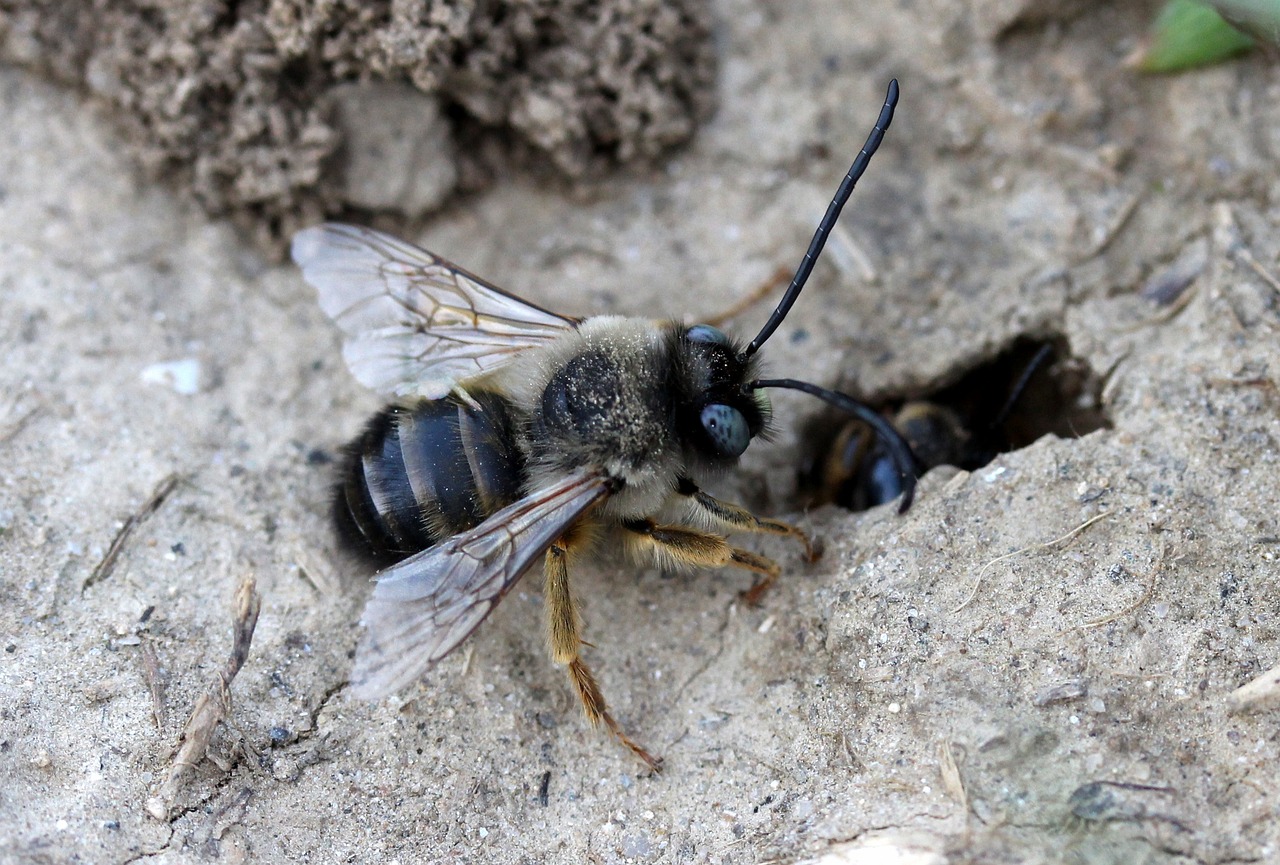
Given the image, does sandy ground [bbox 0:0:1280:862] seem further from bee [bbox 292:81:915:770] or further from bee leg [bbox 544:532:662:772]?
bee [bbox 292:81:915:770]

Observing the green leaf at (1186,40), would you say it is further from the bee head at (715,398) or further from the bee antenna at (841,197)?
the bee head at (715,398)

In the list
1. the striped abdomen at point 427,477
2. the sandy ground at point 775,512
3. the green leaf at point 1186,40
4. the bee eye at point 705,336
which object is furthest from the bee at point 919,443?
the striped abdomen at point 427,477

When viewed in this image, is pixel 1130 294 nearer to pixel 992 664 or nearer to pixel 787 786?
pixel 992 664

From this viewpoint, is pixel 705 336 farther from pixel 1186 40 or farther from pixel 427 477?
pixel 1186 40

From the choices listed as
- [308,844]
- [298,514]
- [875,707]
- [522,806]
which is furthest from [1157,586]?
[298,514]

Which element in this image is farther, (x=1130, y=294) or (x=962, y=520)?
(x=1130, y=294)

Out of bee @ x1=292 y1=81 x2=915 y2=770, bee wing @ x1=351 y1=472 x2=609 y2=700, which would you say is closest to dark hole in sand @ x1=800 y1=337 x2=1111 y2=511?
bee @ x1=292 y1=81 x2=915 y2=770

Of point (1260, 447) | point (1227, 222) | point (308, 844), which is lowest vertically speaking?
point (308, 844)
